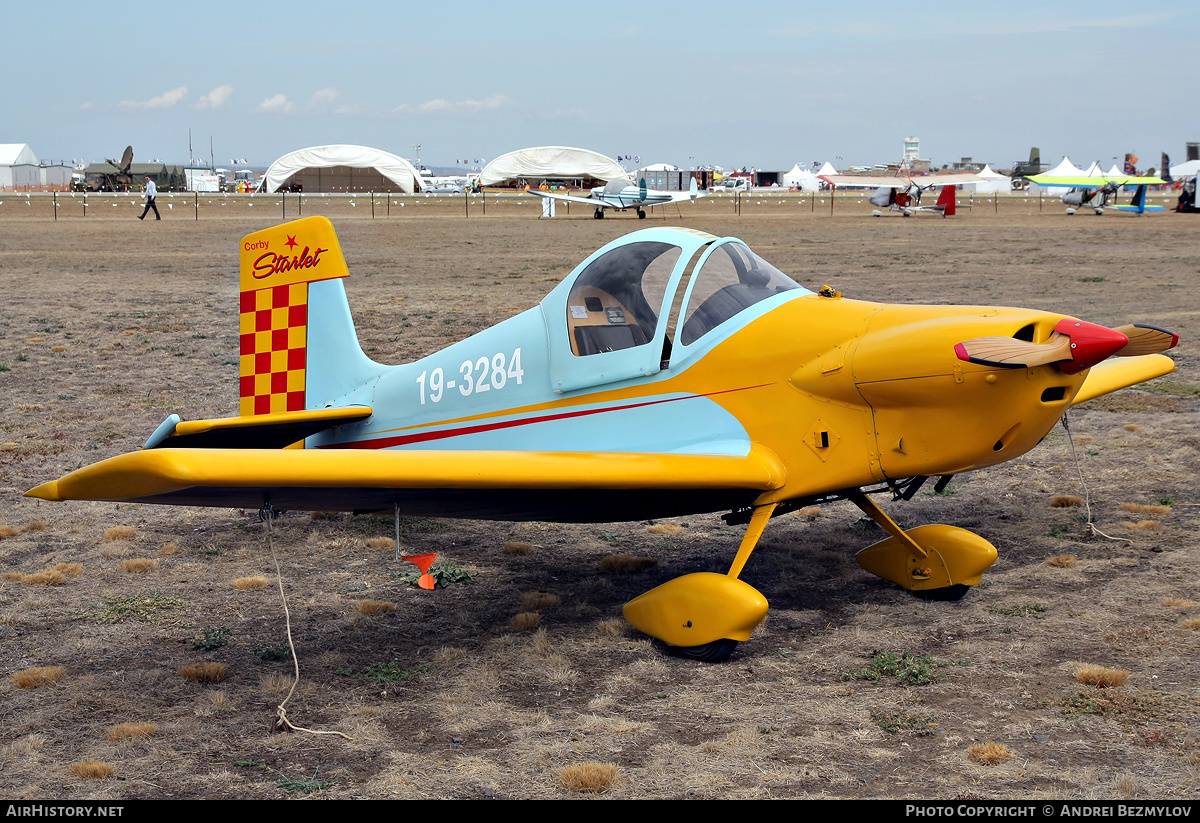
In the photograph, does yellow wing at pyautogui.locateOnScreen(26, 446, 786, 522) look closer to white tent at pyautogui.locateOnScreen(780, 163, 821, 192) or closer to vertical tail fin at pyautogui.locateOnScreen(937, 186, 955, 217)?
vertical tail fin at pyautogui.locateOnScreen(937, 186, 955, 217)

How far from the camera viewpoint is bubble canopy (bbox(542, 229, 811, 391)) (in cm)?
578

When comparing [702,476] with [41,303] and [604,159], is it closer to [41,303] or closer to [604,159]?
[41,303]

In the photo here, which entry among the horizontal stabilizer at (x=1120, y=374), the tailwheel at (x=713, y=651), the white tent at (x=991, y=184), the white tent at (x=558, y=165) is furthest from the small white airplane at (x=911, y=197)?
the tailwheel at (x=713, y=651)

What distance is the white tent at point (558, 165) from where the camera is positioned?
84.9 metres

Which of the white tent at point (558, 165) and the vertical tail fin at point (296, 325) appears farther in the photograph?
the white tent at point (558, 165)

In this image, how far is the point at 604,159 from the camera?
86188 mm

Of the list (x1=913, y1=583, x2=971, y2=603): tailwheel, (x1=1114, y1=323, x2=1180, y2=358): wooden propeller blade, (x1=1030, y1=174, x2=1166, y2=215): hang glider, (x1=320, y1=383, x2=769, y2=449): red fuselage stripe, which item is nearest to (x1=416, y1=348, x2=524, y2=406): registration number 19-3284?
(x1=320, y1=383, x2=769, y2=449): red fuselage stripe

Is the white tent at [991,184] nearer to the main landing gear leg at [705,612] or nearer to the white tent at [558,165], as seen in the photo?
the white tent at [558,165]

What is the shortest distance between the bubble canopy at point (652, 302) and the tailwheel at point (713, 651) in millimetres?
1561

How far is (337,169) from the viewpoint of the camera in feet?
279

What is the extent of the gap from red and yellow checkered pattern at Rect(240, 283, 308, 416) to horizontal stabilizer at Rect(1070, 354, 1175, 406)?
17.9 feet

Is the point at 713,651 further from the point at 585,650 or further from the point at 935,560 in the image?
the point at 935,560
